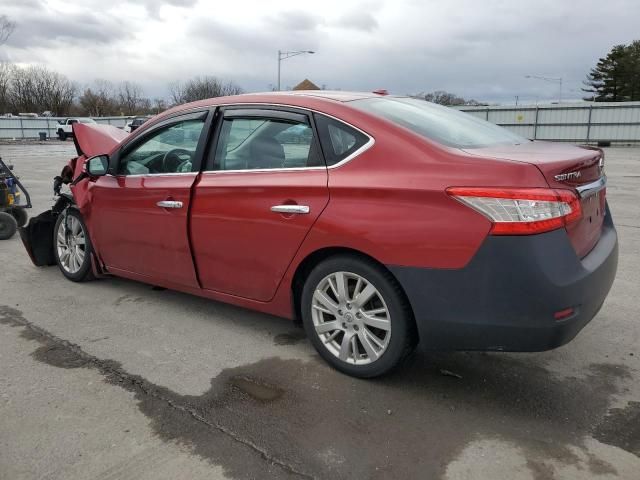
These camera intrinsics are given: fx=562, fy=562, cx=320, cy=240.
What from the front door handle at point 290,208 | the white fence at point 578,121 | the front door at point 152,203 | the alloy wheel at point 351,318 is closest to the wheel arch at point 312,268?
the alloy wheel at point 351,318

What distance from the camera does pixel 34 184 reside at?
45.8 ft

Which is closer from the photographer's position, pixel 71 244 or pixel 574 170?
pixel 574 170

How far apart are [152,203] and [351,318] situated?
1.83 metres

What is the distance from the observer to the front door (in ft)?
12.9

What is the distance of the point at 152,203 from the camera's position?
4.11 metres

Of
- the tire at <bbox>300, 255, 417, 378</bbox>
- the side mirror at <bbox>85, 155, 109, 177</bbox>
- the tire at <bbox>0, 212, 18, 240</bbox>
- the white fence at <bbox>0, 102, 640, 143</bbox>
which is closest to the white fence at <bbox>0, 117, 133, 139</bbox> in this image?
the white fence at <bbox>0, 102, 640, 143</bbox>

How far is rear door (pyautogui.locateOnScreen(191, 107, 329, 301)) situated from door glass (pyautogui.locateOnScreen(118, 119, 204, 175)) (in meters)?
0.25

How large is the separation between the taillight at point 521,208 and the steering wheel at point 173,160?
222cm

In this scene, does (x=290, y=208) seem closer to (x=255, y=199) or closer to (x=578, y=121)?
(x=255, y=199)

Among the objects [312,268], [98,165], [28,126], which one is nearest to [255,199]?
[312,268]

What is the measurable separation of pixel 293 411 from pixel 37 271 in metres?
3.86

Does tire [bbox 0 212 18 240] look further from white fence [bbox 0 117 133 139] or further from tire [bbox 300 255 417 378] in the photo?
white fence [bbox 0 117 133 139]

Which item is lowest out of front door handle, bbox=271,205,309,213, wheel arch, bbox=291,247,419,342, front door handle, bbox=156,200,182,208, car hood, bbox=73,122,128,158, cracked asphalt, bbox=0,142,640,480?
cracked asphalt, bbox=0,142,640,480

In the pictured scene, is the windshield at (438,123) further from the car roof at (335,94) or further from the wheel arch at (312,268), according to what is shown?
the wheel arch at (312,268)
